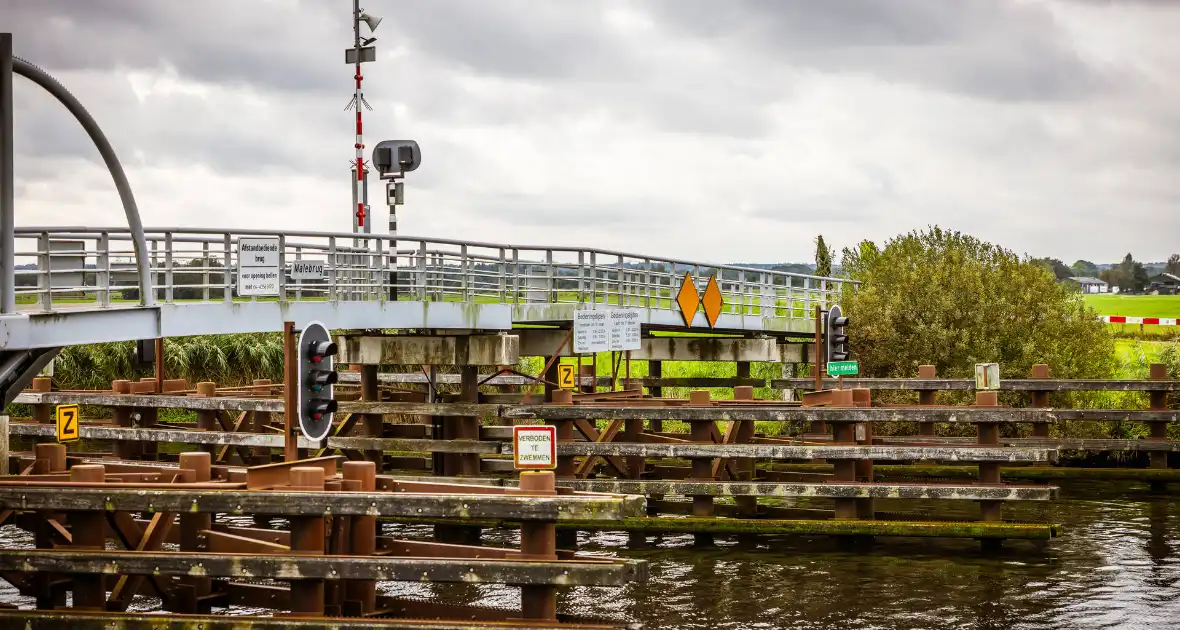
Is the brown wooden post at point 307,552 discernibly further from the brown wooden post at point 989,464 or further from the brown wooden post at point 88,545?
the brown wooden post at point 989,464

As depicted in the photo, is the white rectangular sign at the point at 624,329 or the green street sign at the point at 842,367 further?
the white rectangular sign at the point at 624,329

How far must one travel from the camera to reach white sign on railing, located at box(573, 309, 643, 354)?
81.3 feet

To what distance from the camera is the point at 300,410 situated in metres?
13.5

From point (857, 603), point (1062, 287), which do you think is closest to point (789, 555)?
point (857, 603)

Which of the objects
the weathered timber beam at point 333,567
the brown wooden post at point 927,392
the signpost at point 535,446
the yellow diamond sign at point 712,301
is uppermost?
the yellow diamond sign at point 712,301

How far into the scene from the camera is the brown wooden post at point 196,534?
14977 millimetres

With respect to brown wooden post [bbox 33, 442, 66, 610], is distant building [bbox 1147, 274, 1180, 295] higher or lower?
higher

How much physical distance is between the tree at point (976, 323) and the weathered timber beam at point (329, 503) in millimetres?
24644

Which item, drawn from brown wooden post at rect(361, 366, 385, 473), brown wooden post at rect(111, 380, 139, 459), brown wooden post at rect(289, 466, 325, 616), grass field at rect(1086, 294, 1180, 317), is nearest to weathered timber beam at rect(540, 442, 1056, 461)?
brown wooden post at rect(361, 366, 385, 473)

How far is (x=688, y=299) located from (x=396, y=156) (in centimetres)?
647

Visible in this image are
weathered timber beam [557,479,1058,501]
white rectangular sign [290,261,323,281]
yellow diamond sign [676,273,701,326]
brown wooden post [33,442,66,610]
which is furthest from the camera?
yellow diamond sign [676,273,701,326]

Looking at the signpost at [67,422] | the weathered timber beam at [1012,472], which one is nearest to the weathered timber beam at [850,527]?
the weathered timber beam at [1012,472]

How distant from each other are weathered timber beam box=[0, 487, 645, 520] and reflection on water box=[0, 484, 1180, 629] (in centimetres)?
433

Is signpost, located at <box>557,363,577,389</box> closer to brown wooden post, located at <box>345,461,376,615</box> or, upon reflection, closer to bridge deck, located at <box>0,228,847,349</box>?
bridge deck, located at <box>0,228,847,349</box>
